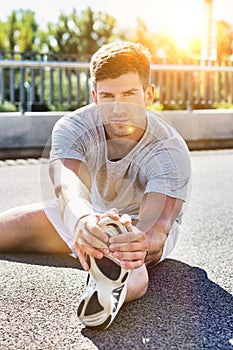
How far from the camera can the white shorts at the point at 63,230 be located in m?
2.95

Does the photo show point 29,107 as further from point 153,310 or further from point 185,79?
point 153,310

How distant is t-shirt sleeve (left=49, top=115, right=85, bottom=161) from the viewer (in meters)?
2.68

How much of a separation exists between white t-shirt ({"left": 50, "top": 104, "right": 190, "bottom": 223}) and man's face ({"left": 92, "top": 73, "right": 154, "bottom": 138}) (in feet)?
0.22

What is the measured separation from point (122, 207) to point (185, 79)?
7.77 metres

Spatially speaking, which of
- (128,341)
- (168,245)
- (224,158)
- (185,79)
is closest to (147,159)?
(168,245)

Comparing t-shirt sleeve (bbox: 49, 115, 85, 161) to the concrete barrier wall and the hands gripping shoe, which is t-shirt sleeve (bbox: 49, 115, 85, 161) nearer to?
the hands gripping shoe

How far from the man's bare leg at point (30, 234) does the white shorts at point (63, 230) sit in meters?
0.06

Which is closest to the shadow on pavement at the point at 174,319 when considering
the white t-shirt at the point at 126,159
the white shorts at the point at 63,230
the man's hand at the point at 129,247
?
the white shorts at the point at 63,230

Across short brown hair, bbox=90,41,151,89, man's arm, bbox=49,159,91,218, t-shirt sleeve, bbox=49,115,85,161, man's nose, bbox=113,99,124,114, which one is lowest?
man's arm, bbox=49,159,91,218

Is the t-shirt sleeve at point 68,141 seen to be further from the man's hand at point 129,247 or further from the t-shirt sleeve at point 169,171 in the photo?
the man's hand at point 129,247

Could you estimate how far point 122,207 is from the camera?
283cm

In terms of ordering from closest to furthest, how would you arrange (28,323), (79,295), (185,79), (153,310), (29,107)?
(28,323), (153,310), (79,295), (29,107), (185,79)

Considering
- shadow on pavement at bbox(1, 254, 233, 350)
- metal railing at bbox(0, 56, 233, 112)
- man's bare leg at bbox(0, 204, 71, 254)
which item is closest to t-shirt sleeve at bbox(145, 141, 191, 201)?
shadow on pavement at bbox(1, 254, 233, 350)

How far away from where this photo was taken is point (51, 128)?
8.66 metres
